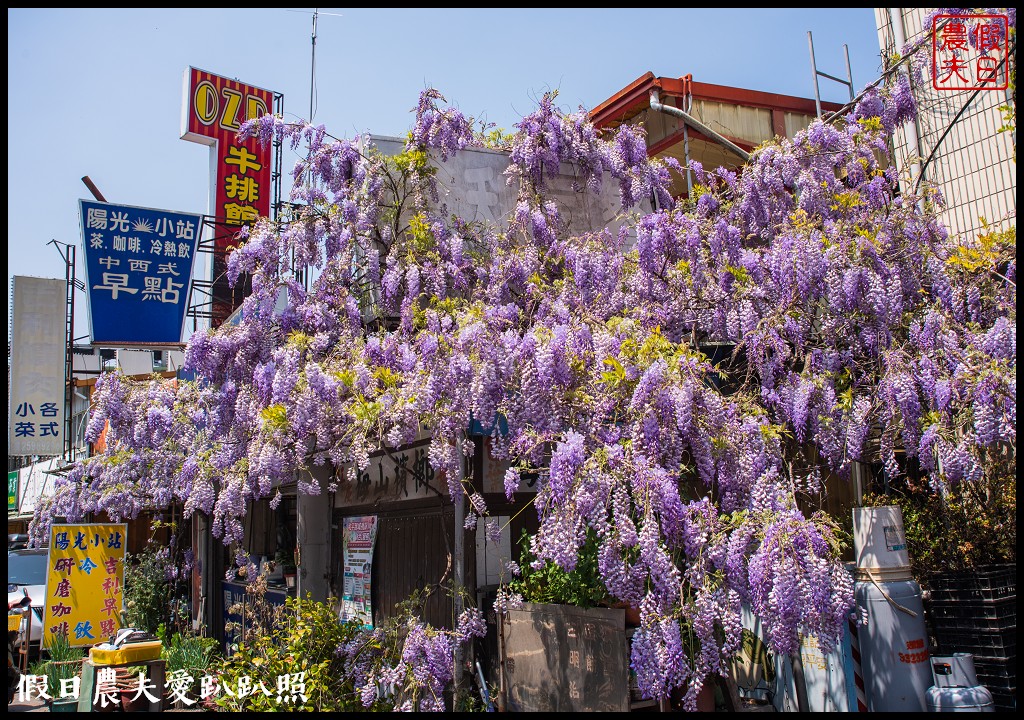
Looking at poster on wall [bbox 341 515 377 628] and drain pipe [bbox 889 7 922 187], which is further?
drain pipe [bbox 889 7 922 187]

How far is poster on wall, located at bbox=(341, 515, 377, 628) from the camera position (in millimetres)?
8414

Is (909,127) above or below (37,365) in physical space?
above

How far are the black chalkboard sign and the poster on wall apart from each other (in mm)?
2476

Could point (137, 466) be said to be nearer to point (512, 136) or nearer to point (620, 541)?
point (512, 136)

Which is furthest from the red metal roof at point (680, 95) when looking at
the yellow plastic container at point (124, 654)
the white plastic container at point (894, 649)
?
the yellow plastic container at point (124, 654)

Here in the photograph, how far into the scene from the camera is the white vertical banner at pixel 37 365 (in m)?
14.5

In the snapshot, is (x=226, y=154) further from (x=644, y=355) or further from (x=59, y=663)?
(x=644, y=355)

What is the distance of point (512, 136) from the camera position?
9.87 meters

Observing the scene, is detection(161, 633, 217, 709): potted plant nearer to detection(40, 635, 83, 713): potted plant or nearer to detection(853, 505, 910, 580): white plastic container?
detection(40, 635, 83, 713): potted plant

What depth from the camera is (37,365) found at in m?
14.7

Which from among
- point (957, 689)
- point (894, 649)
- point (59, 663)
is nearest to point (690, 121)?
point (894, 649)

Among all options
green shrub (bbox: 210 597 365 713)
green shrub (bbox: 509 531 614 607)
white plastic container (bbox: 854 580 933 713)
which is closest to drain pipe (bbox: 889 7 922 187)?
white plastic container (bbox: 854 580 933 713)

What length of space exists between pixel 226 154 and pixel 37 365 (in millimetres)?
5486

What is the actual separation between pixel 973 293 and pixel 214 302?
1258 centimetres
